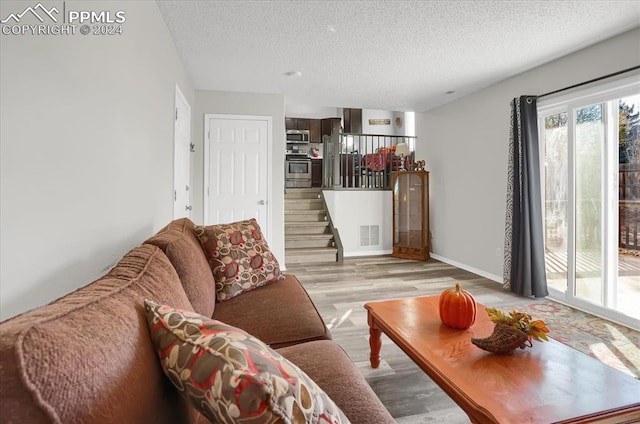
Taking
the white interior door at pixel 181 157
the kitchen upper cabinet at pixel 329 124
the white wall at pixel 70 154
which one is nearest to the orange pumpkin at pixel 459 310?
the white wall at pixel 70 154

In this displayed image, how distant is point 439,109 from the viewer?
5371mm

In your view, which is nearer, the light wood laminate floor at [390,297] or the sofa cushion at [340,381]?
the sofa cushion at [340,381]

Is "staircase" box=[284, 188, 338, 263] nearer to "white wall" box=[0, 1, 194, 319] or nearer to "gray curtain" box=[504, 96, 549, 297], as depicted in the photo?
"gray curtain" box=[504, 96, 549, 297]

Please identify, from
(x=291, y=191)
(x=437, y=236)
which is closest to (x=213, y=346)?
(x=437, y=236)

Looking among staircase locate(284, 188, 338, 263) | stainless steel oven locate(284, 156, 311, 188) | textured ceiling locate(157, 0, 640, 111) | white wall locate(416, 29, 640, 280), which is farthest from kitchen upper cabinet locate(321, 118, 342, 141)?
textured ceiling locate(157, 0, 640, 111)

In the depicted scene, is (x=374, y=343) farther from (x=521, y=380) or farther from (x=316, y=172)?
(x=316, y=172)

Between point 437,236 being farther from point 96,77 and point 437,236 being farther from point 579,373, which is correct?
point 96,77

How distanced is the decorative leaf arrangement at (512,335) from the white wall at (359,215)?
4.44 metres

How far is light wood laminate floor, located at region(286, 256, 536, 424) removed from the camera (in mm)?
1749

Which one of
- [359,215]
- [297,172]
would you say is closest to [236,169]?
[359,215]

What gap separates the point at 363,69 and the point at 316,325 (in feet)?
9.92

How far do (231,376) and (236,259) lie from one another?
153 centimetres

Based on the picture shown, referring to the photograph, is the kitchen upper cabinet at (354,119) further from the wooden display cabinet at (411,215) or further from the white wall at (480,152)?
the wooden display cabinet at (411,215)

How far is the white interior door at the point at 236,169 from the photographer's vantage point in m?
4.50
